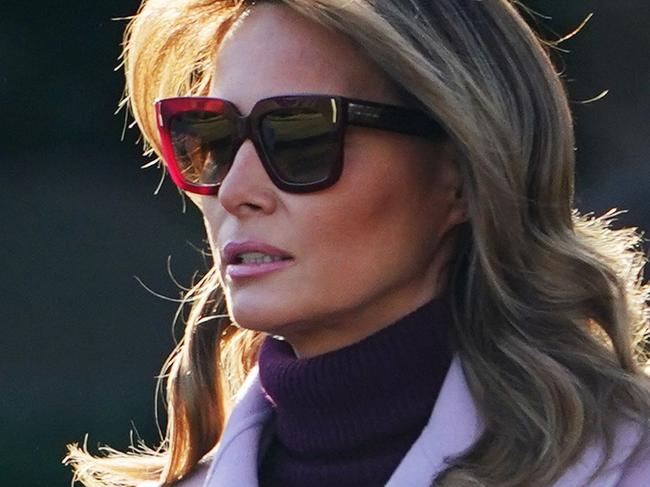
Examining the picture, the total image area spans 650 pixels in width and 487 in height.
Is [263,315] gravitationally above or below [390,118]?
below

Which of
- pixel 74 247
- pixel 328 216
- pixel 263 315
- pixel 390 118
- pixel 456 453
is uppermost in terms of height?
pixel 390 118

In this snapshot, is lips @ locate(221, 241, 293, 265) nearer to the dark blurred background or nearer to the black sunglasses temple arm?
the black sunglasses temple arm

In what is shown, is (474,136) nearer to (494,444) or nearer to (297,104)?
(297,104)

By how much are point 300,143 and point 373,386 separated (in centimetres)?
36

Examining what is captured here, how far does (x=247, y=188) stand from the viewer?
2.47 meters

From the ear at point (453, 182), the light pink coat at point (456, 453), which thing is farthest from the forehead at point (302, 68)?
the light pink coat at point (456, 453)

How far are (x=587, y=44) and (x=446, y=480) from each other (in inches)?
132

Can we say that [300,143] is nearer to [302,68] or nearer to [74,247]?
[302,68]

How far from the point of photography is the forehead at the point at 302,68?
8.15 feet

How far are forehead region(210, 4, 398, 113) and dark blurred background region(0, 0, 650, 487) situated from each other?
314 cm

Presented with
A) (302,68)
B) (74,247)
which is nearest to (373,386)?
(302,68)

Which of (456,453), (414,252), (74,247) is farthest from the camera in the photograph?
(74,247)

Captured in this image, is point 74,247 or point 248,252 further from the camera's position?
point 74,247

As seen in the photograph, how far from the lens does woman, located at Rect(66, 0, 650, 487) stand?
7.96ft
